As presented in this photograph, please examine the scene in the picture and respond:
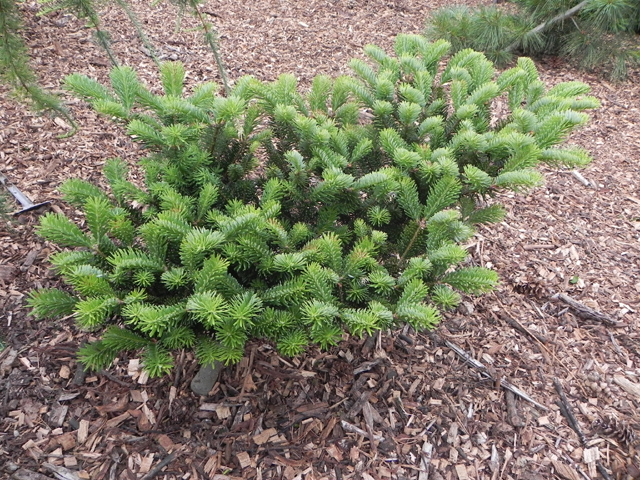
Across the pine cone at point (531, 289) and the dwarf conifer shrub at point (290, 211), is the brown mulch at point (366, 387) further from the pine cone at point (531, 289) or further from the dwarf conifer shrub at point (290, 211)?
the dwarf conifer shrub at point (290, 211)

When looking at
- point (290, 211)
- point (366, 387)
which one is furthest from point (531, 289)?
point (290, 211)

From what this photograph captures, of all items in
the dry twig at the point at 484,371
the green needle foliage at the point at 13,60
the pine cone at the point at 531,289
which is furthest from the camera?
the pine cone at the point at 531,289

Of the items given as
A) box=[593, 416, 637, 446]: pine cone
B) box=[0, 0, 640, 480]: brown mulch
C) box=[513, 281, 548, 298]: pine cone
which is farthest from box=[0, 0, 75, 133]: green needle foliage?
box=[593, 416, 637, 446]: pine cone

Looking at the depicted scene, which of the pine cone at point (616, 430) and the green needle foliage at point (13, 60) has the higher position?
the green needle foliage at point (13, 60)

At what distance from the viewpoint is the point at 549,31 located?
5.37m

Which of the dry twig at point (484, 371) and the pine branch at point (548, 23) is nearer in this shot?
the dry twig at point (484, 371)

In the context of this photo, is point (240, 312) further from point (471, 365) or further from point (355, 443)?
point (471, 365)

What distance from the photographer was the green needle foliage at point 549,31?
5.07m

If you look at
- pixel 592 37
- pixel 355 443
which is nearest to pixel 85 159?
pixel 355 443

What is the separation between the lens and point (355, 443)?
210 cm

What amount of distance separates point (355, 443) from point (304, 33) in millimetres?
4260

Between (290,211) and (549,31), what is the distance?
4.82 metres

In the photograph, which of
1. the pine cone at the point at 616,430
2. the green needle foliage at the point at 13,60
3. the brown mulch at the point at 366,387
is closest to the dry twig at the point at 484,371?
the brown mulch at the point at 366,387

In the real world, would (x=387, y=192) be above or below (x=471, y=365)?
above
